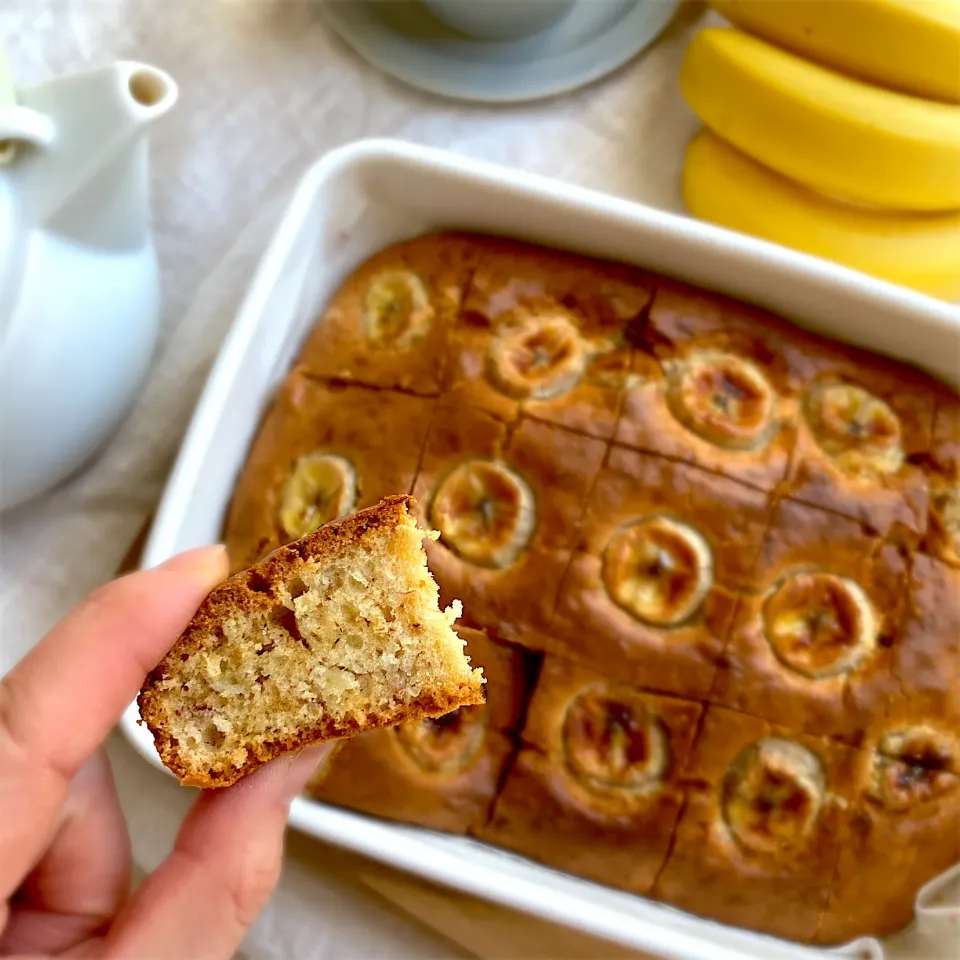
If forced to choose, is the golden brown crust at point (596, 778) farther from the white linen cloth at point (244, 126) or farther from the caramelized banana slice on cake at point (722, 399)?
the white linen cloth at point (244, 126)

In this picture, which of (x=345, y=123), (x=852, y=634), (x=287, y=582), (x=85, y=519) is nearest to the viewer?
(x=287, y=582)

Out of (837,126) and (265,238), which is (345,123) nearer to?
(265,238)

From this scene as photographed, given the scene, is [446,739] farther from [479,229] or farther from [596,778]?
[479,229]

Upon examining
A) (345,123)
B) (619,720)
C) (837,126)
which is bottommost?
(619,720)

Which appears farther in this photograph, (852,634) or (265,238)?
(265,238)

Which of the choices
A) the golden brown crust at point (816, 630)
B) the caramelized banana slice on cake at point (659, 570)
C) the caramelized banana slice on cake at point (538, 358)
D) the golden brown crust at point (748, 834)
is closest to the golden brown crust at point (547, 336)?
the caramelized banana slice on cake at point (538, 358)

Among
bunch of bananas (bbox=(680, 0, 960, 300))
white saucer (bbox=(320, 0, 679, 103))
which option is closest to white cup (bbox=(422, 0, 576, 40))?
white saucer (bbox=(320, 0, 679, 103))

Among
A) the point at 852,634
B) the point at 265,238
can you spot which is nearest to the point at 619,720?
the point at 852,634

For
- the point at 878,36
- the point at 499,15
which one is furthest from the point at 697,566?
the point at 499,15
